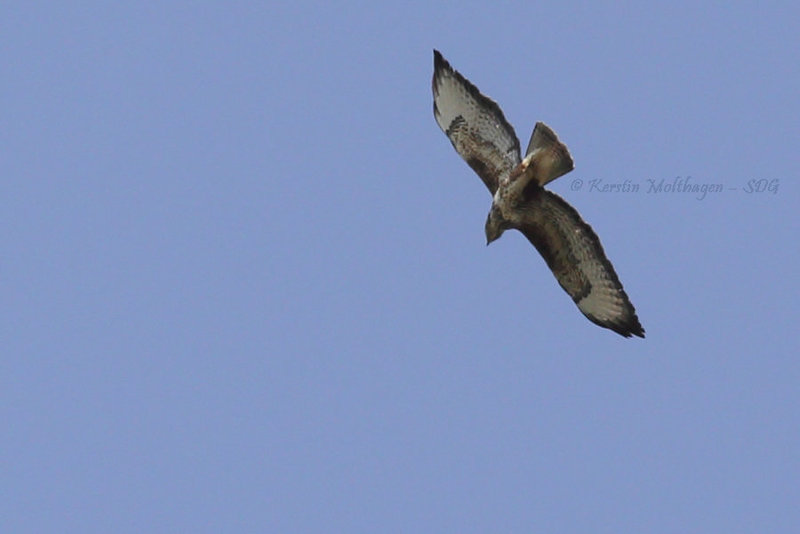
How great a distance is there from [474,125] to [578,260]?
168 cm

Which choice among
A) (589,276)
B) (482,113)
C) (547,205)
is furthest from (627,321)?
(482,113)

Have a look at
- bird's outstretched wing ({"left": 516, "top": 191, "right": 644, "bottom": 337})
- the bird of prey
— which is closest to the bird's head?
the bird of prey

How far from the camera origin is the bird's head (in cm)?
1237

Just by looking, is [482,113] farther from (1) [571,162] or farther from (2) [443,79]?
(1) [571,162]

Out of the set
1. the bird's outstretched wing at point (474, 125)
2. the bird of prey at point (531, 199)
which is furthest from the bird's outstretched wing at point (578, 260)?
the bird's outstretched wing at point (474, 125)

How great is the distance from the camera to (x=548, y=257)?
1255 cm

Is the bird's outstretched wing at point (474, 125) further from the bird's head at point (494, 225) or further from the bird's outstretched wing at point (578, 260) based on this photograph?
the bird's outstretched wing at point (578, 260)

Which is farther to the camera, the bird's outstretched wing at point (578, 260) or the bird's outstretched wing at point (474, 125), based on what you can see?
the bird's outstretched wing at point (474, 125)

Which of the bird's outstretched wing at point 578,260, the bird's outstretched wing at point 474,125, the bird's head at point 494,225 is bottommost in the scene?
the bird's outstretched wing at point 578,260

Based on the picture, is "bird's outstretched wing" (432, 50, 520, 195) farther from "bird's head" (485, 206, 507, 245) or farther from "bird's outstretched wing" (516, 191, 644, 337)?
"bird's outstretched wing" (516, 191, 644, 337)

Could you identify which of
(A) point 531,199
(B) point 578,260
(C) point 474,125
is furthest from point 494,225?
(C) point 474,125

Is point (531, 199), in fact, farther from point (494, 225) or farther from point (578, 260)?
point (578, 260)

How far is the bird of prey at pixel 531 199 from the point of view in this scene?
1200 cm

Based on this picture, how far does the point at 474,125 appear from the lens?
1283 cm
